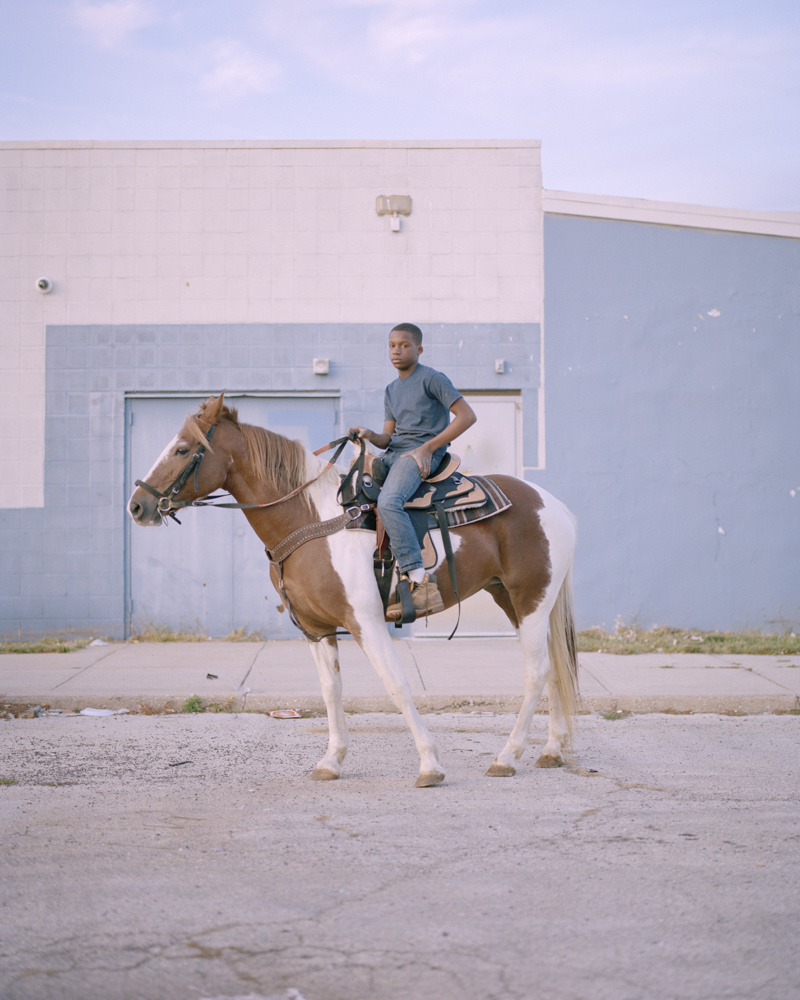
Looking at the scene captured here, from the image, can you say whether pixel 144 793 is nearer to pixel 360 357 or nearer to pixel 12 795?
pixel 12 795

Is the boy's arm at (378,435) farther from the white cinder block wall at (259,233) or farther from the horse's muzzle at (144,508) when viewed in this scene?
the white cinder block wall at (259,233)

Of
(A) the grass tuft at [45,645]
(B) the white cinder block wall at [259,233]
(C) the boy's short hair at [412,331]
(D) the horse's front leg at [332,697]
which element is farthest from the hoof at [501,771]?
(B) the white cinder block wall at [259,233]

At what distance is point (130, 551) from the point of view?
12367mm

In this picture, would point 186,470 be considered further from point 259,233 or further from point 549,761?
point 259,233

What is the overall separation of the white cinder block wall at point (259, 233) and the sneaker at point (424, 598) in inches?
285

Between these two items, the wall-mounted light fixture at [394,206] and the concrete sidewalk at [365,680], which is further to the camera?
the wall-mounted light fixture at [394,206]

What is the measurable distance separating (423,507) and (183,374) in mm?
7405

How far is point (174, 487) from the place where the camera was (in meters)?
5.70

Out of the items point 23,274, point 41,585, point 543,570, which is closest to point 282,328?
point 23,274

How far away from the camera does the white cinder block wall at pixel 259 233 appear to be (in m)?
12.4

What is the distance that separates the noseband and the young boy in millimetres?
955

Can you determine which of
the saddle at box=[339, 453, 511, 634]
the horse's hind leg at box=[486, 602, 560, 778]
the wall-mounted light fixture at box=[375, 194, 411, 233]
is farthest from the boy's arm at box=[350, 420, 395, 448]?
the wall-mounted light fixture at box=[375, 194, 411, 233]

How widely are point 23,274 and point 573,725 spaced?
31.9 ft

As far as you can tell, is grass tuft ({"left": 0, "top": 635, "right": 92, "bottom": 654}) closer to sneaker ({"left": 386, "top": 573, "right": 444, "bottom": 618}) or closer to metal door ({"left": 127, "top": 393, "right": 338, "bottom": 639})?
metal door ({"left": 127, "top": 393, "right": 338, "bottom": 639})
